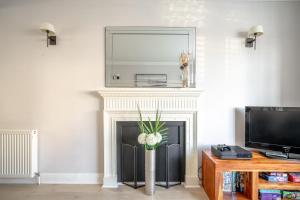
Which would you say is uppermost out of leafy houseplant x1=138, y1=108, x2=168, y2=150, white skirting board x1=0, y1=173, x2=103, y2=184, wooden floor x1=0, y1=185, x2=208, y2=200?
leafy houseplant x1=138, y1=108, x2=168, y2=150

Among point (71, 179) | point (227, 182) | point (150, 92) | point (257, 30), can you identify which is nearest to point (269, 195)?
point (227, 182)

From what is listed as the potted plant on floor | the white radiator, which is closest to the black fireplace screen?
the potted plant on floor

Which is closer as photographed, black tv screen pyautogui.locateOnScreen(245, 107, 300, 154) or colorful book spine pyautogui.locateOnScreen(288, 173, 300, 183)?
colorful book spine pyautogui.locateOnScreen(288, 173, 300, 183)

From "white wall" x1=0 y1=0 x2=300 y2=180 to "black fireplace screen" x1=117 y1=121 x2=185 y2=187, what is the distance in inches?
12.5

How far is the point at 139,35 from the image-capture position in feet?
8.87

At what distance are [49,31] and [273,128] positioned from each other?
2.89 meters

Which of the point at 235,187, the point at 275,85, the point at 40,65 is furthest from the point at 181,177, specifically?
the point at 40,65

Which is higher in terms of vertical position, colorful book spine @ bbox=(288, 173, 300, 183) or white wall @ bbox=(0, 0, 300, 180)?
white wall @ bbox=(0, 0, 300, 180)

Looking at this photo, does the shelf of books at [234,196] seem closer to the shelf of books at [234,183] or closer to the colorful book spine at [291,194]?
the shelf of books at [234,183]

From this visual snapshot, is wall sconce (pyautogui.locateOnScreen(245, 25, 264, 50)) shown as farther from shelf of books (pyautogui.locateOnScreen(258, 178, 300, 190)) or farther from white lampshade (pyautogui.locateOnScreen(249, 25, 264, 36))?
shelf of books (pyautogui.locateOnScreen(258, 178, 300, 190))

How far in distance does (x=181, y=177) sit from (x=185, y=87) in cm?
116

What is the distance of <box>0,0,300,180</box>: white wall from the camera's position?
8.87 ft

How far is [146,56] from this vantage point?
2711 millimetres

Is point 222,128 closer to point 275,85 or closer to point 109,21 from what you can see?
point 275,85
